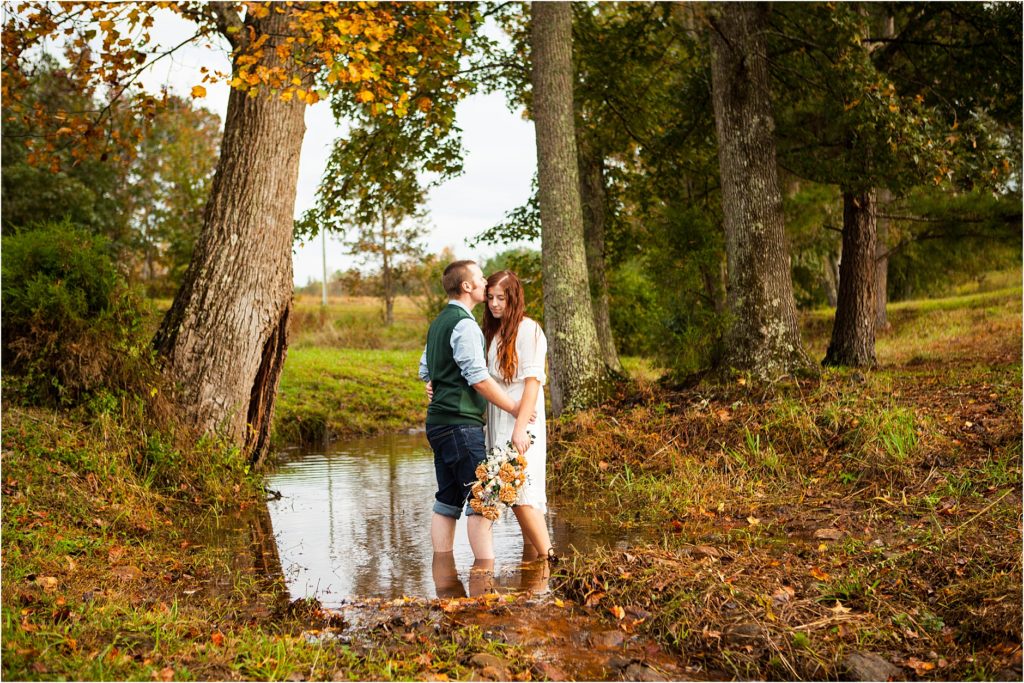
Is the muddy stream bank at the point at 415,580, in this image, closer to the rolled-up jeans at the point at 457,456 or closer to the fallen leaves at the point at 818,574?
the rolled-up jeans at the point at 457,456

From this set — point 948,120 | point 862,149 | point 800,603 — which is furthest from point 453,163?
point 800,603

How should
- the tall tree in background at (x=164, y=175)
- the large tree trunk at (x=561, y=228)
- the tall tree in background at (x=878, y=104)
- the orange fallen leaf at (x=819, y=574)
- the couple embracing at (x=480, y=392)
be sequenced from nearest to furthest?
1. the orange fallen leaf at (x=819, y=574)
2. the couple embracing at (x=480, y=392)
3. the tall tree in background at (x=878, y=104)
4. the large tree trunk at (x=561, y=228)
5. the tall tree in background at (x=164, y=175)

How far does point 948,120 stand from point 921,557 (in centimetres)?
934

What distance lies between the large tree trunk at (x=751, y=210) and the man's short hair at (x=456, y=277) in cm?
621

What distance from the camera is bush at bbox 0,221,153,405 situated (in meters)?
8.51

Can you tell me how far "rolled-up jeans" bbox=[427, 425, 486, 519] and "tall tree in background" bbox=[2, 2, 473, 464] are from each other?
12.3 feet

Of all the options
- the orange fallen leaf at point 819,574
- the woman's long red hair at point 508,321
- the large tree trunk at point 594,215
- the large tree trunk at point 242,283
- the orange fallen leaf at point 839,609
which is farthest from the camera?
the large tree trunk at point 594,215

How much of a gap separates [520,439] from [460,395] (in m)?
0.51

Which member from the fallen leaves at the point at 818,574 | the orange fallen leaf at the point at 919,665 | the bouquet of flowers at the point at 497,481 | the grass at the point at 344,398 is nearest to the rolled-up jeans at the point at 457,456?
the bouquet of flowers at the point at 497,481

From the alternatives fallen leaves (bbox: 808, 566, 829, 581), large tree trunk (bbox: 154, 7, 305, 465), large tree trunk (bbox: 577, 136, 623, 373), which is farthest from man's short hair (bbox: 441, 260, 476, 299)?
large tree trunk (bbox: 577, 136, 623, 373)

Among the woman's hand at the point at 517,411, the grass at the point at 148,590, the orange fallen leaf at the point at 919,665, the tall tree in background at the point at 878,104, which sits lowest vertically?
the orange fallen leaf at the point at 919,665

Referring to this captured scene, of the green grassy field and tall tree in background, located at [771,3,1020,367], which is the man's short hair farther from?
tall tree in background, located at [771,3,1020,367]

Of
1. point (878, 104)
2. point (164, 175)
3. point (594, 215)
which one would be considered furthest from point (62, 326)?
point (164, 175)

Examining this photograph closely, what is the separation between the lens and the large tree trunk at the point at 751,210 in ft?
38.4
